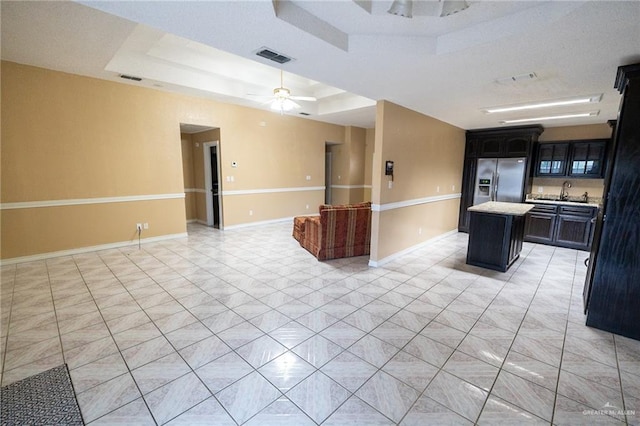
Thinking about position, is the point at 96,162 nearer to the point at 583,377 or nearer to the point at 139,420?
the point at 139,420

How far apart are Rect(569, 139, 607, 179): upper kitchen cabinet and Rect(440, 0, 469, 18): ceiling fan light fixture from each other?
556 centimetres

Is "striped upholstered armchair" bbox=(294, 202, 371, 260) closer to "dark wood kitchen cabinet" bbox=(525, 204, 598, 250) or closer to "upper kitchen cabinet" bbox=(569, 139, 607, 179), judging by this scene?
"dark wood kitchen cabinet" bbox=(525, 204, 598, 250)

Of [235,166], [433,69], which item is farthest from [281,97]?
[433,69]

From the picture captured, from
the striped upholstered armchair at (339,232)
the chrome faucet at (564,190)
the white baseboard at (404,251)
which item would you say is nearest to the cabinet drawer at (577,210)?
the chrome faucet at (564,190)

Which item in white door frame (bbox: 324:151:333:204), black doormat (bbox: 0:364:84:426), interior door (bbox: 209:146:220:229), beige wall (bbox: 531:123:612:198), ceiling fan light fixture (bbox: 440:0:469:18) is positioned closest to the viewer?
black doormat (bbox: 0:364:84:426)

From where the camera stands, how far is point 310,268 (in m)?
4.14

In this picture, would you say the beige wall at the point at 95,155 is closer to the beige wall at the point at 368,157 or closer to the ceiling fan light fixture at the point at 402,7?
the beige wall at the point at 368,157

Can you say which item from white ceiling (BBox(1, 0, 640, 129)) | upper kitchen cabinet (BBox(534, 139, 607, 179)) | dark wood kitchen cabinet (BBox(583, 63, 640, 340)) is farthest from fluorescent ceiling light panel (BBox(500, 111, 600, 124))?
dark wood kitchen cabinet (BBox(583, 63, 640, 340))

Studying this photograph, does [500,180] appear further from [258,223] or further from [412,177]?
[258,223]

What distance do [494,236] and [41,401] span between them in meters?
5.14

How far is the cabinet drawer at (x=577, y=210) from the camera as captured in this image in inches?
201

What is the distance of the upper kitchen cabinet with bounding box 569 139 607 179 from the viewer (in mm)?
5301

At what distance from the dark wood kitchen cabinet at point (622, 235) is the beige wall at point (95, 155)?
6.12 meters

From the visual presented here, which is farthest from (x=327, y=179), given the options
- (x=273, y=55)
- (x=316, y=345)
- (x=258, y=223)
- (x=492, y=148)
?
(x=316, y=345)
